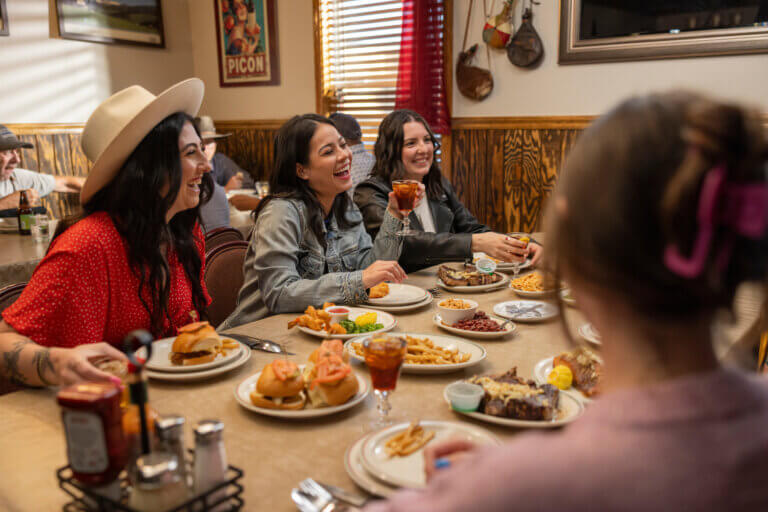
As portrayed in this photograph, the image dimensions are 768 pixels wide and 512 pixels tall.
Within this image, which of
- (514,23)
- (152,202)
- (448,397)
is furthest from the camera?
→ (514,23)

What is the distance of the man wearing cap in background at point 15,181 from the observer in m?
3.93

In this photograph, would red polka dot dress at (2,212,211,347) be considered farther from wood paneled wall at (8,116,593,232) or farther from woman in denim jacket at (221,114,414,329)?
wood paneled wall at (8,116,593,232)

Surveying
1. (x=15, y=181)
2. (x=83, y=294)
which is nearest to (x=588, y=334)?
(x=83, y=294)

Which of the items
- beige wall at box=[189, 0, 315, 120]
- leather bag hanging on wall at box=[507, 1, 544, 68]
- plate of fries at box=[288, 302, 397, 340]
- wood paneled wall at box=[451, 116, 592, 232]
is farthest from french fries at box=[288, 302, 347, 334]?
beige wall at box=[189, 0, 315, 120]

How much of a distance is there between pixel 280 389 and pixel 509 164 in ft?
12.1

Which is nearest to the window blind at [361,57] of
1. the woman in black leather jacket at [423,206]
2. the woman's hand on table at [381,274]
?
the woman in black leather jacket at [423,206]

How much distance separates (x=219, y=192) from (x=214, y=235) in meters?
0.98

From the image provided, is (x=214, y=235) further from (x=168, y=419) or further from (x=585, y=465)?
(x=585, y=465)

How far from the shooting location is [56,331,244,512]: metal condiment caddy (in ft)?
2.62

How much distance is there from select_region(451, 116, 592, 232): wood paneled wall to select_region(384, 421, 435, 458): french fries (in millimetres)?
3450

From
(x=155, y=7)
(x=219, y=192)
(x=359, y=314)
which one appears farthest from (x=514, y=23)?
(x=155, y=7)

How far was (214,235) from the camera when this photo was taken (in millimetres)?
2637

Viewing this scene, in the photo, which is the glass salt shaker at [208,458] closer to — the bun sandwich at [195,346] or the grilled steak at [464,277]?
the bun sandwich at [195,346]

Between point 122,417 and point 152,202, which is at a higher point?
point 152,202
